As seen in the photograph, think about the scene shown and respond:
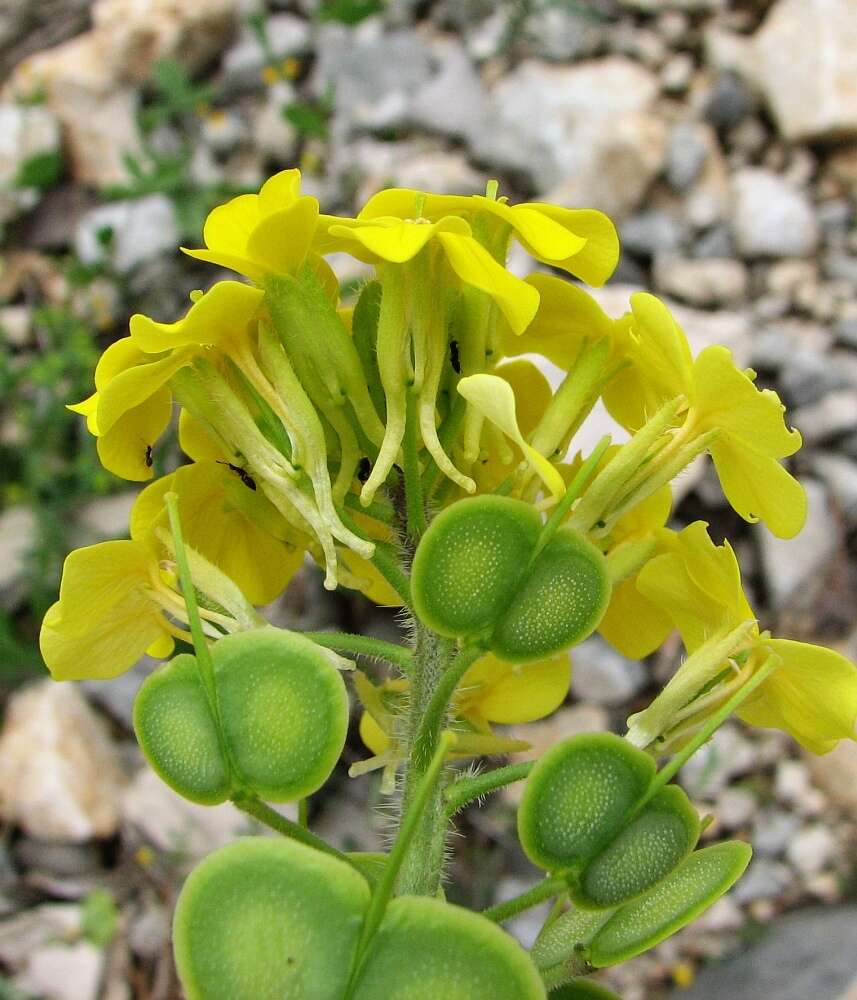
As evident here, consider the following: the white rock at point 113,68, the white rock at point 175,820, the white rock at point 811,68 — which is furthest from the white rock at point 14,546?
the white rock at point 811,68

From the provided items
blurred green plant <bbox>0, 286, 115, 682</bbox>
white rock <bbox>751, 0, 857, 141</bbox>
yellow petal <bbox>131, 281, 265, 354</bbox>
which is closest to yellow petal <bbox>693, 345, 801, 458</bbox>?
yellow petal <bbox>131, 281, 265, 354</bbox>

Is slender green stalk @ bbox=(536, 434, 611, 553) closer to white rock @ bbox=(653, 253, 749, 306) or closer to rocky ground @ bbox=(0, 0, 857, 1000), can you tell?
rocky ground @ bbox=(0, 0, 857, 1000)

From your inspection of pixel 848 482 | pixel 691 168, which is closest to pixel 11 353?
pixel 691 168

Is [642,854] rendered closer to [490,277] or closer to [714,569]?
[714,569]

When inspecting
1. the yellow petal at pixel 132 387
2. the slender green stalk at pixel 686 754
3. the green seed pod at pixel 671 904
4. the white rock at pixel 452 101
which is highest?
the yellow petal at pixel 132 387

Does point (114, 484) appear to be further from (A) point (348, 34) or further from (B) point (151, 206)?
(A) point (348, 34)

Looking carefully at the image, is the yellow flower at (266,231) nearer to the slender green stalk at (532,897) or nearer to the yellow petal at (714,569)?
the yellow petal at (714,569)

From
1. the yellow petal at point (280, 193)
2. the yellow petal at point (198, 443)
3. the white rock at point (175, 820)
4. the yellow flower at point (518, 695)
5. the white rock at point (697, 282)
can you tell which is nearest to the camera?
the yellow petal at point (280, 193)
